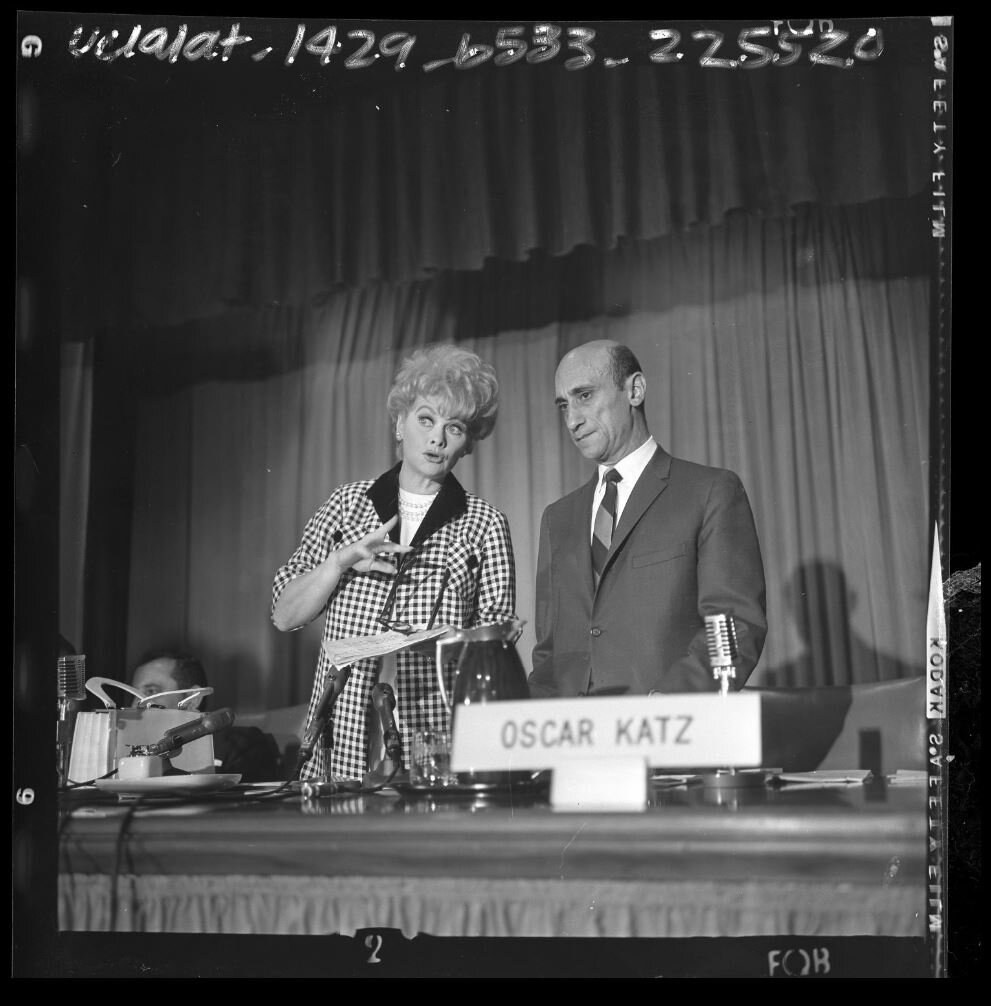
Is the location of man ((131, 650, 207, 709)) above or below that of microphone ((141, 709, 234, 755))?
above

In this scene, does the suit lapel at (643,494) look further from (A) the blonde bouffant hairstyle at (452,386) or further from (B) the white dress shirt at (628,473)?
(A) the blonde bouffant hairstyle at (452,386)

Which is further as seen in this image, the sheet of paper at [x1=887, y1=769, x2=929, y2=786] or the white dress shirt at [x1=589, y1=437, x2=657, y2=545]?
the white dress shirt at [x1=589, y1=437, x2=657, y2=545]

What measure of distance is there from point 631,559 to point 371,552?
464 millimetres

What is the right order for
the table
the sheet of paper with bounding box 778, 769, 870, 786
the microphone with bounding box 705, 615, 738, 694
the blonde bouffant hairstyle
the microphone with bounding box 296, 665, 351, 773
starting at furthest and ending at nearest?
the blonde bouffant hairstyle < the microphone with bounding box 296, 665, 351, 773 < the microphone with bounding box 705, 615, 738, 694 < the sheet of paper with bounding box 778, 769, 870, 786 < the table

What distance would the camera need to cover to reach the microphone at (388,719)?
2186mm

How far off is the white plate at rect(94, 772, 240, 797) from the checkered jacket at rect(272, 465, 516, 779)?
164 millimetres

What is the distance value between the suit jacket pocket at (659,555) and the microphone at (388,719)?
0.48 m

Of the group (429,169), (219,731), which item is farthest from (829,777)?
(429,169)

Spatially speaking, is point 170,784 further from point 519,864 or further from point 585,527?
point 585,527

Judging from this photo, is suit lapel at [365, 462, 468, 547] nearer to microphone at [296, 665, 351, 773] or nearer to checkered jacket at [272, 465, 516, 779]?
checkered jacket at [272, 465, 516, 779]

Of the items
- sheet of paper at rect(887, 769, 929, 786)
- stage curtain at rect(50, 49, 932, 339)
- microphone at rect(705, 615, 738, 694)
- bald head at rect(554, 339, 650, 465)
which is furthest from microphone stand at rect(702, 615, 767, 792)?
stage curtain at rect(50, 49, 932, 339)

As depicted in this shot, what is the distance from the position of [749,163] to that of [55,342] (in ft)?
4.28

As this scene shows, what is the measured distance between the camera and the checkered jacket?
2.26 metres

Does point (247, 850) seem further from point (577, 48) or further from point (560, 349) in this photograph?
point (577, 48)
